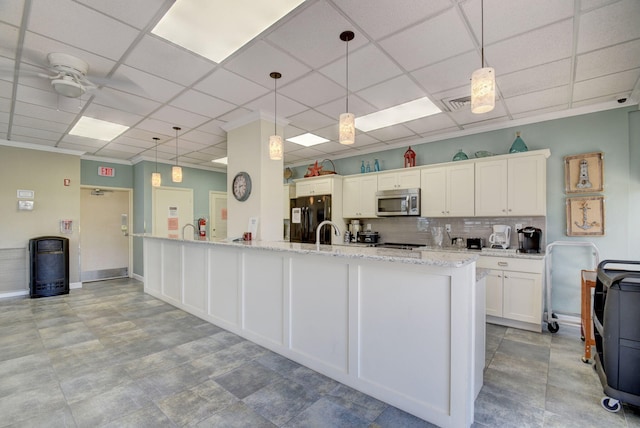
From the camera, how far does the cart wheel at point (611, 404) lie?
1958mm

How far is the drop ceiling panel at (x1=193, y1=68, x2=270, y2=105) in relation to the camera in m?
2.91

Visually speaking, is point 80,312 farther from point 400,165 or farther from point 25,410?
point 400,165

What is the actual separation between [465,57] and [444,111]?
4.15 feet

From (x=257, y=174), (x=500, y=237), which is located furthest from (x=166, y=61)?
(x=500, y=237)

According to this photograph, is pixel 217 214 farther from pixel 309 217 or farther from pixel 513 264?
pixel 513 264

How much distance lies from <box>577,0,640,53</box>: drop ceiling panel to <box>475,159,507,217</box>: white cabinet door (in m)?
1.75

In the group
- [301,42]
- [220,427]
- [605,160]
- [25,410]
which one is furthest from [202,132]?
[605,160]

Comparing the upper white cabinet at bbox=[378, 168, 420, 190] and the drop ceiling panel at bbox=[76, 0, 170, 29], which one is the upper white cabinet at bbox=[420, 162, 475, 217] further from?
the drop ceiling panel at bbox=[76, 0, 170, 29]

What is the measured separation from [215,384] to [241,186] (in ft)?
8.63

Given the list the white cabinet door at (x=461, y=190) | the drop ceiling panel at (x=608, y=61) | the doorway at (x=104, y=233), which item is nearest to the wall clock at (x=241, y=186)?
the white cabinet door at (x=461, y=190)

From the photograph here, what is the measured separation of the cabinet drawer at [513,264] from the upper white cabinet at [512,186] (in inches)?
25.8

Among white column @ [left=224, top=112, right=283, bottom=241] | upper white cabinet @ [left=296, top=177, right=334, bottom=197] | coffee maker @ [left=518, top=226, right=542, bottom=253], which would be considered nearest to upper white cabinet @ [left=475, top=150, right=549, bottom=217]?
coffee maker @ [left=518, top=226, right=542, bottom=253]

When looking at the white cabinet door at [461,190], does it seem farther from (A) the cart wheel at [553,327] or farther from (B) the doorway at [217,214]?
(B) the doorway at [217,214]

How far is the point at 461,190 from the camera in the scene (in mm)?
4344
